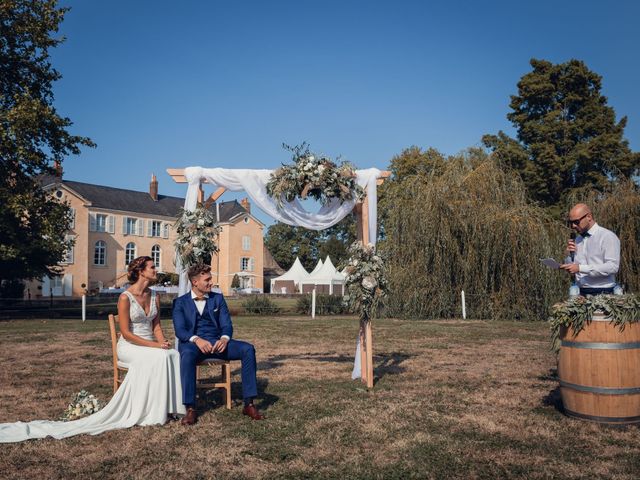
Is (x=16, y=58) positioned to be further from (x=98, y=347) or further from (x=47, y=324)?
(x=98, y=347)

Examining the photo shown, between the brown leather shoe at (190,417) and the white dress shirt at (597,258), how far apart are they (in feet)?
13.4

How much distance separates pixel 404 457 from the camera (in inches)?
167

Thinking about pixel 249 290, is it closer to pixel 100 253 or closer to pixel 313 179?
pixel 100 253

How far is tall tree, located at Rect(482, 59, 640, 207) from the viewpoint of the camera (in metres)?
26.9

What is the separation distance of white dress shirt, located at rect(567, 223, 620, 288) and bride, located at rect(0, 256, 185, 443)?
4.27m

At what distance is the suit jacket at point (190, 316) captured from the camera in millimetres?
6023

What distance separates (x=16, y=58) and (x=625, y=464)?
22.0 metres

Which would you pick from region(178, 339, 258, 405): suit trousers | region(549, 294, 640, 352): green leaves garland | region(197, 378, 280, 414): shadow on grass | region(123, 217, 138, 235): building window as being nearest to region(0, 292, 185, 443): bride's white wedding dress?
region(178, 339, 258, 405): suit trousers

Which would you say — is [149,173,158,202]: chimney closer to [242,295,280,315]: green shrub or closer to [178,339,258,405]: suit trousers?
[242,295,280,315]: green shrub

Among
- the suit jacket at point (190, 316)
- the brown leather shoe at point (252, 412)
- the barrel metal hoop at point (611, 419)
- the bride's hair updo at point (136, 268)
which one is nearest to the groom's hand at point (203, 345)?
the suit jacket at point (190, 316)

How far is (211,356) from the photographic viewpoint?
601cm

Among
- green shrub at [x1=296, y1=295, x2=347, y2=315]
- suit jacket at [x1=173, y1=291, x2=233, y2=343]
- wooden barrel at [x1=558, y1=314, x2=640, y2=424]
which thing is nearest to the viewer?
wooden barrel at [x1=558, y1=314, x2=640, y2=424]

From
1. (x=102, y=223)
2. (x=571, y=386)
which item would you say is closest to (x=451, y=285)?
(x=571, y=386)

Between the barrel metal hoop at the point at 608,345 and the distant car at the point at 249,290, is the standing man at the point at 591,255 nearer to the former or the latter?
the barrel metal hoop at the point at 608,345
